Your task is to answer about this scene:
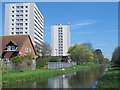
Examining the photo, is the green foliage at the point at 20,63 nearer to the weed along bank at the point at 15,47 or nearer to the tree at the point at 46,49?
the weed along bank at the point at 15,47

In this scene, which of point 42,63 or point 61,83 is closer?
point 61,83

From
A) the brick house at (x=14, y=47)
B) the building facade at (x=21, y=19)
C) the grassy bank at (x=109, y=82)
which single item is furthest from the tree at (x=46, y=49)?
the grassy bank at (x=109, y=82)

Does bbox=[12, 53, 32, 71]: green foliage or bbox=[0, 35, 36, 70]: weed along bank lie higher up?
bbox=[0, 35, 36, 70]: weed along bank

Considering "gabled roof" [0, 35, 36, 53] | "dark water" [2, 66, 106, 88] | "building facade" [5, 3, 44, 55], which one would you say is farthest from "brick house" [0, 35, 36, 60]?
"building facade" [5, 3, 44, 55]

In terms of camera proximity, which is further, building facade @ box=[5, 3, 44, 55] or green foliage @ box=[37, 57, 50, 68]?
building facade @ box=[5, 3, 44, 55]

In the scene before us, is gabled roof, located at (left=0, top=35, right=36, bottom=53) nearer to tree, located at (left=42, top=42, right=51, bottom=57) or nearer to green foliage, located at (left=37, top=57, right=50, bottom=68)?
green foliage, located at (left=37, top=57, right=50, bottom=68)

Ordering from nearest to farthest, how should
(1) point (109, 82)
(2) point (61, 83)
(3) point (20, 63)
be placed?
(1) point (109, 82), (2) point (61, 83), (3) point (20, 63)

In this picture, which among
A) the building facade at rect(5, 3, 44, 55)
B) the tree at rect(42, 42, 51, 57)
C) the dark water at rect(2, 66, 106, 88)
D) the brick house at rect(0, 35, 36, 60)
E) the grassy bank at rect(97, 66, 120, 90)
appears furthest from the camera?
the building facade at rect(5, 3, 44, 55)

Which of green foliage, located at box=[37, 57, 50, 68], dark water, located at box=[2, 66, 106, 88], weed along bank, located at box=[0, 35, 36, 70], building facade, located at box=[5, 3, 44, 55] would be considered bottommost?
dark water, located at box=[2, 66, 106, 88]

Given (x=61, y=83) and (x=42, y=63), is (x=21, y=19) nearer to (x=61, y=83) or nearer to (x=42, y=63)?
(x=42, y=63)

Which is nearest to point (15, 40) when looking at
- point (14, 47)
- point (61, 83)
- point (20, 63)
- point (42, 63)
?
point (14, 47)

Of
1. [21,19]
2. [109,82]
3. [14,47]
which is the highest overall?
[21,19]

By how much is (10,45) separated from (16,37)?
14.0 ft

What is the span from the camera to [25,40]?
6506 cm
